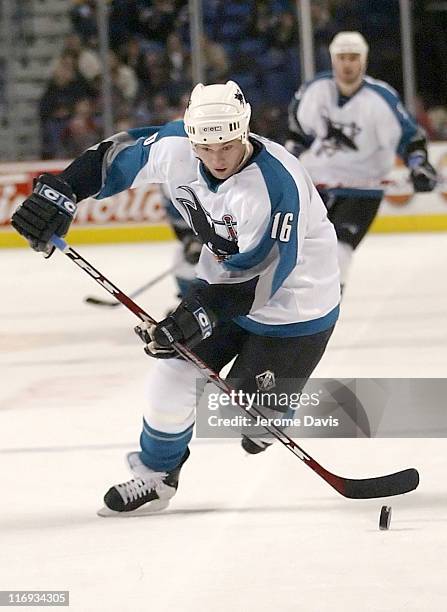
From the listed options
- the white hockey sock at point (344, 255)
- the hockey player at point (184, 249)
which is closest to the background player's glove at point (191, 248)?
the hockey player at point (184, 249)

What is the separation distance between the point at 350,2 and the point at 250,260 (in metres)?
6.83

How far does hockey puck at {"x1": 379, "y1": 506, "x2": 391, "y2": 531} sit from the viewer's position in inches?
99.7

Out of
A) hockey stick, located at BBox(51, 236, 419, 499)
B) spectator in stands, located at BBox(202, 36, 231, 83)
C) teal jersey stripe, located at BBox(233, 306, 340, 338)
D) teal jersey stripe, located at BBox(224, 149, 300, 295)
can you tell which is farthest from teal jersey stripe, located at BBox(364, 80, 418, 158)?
spectator in stands, located at BBox(202, 36, 231, 83)

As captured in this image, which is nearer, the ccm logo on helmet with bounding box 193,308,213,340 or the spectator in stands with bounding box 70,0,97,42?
the ccm logo on helmet with bounding box 193,308,213,340

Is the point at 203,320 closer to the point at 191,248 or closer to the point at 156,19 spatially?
the point at 191,248

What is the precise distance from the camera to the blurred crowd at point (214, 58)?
888 cm

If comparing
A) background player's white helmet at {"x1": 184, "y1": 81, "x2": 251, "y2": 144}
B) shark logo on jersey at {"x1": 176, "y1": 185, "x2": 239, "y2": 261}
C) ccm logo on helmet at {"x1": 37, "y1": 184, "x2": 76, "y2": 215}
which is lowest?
shark logo on jersey at {"x1": 176, "y1": 185, "x2": 239, "y2": 261}

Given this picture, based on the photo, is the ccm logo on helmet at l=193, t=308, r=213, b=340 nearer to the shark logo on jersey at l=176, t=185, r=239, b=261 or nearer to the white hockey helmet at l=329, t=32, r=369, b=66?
the shark logo on jersey at l=176, t=185, r=239, b=261

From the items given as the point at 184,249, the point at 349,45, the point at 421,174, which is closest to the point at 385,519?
the point at 421,174

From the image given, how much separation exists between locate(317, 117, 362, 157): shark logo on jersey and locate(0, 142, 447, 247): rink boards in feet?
11.0

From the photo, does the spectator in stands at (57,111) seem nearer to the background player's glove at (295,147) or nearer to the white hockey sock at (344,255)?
the background player's glove at (295,147)

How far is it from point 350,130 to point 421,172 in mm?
404

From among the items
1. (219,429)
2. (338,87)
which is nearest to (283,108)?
(338,87)

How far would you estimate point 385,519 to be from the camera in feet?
8.31
